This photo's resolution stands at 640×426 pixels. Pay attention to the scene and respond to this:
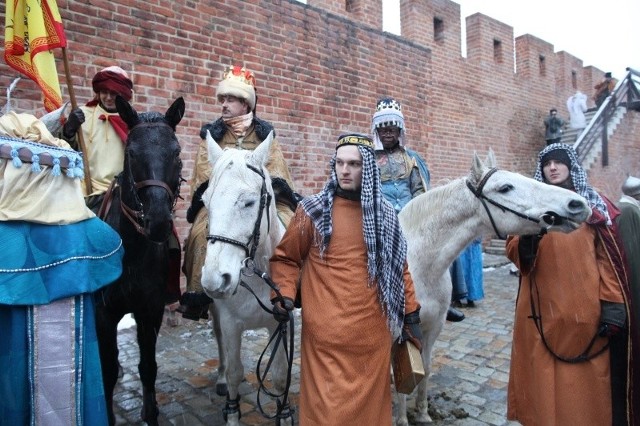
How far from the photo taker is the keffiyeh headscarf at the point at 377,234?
2.05 meters

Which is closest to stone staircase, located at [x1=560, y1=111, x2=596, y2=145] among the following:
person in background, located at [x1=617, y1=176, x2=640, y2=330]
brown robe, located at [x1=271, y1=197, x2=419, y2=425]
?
person in background, located at [x1=617, y1=176, x2=640, y2=330]

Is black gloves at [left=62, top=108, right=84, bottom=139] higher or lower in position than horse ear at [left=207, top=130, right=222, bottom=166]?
higher

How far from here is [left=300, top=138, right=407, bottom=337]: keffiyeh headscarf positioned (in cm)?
205

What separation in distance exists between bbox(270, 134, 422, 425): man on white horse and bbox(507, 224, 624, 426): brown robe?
0.94m

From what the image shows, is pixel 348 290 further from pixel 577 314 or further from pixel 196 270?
pixel 577 314

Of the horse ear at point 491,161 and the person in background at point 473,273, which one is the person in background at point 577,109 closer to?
the person in background at point 473,273

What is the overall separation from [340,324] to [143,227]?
1277 mm

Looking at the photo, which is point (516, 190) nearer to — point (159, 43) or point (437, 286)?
point (437, 286)

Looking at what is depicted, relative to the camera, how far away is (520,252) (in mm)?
2621

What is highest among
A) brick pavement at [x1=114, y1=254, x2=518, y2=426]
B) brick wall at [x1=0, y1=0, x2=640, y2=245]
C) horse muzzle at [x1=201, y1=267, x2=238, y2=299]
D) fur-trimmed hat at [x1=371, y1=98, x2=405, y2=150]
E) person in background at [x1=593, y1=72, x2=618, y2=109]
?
person in background at [x1=593, y1=72, x2=618, y2=109]

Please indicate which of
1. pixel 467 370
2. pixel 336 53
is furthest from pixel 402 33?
pixel 467 370

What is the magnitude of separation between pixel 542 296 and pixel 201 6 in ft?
17.6

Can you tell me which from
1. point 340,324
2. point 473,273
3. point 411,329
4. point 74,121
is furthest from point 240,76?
point 473,273

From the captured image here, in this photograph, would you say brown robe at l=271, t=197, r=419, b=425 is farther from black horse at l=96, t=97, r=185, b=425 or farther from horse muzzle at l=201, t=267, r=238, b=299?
black horse at l=96, t=97, r=185, b=425
